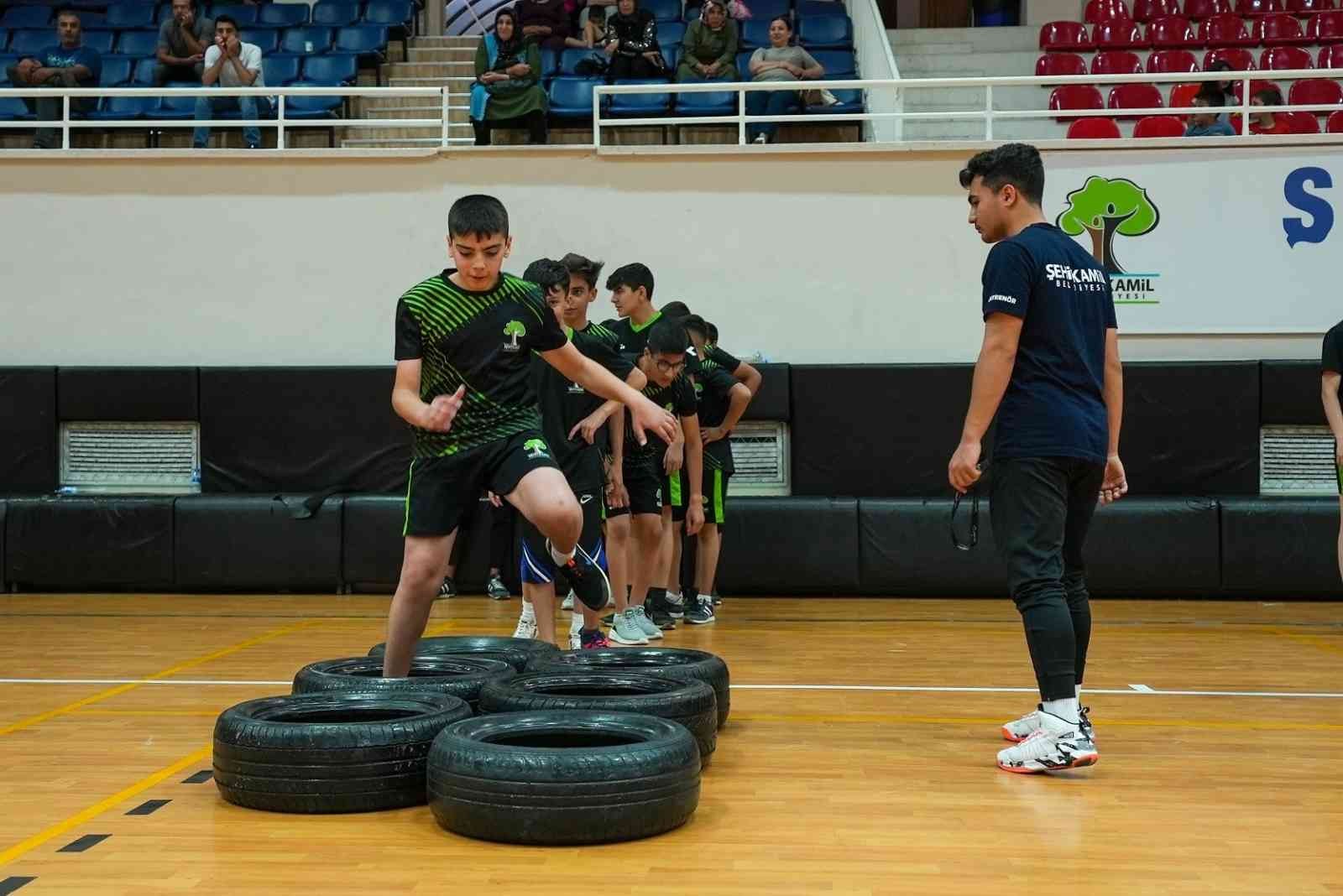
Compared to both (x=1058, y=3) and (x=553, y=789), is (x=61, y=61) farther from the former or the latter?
(x=553, y=789)

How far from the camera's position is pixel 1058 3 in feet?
49.5

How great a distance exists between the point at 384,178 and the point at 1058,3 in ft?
27.0

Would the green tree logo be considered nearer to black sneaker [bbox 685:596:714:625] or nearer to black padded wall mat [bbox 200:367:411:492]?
black sneaker [bbox 685:596:714:625]

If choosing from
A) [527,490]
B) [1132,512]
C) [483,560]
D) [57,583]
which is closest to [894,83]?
[1132,512]

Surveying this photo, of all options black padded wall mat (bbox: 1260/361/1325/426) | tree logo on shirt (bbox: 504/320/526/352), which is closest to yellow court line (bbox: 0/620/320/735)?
Answer: tree logo on shirt (bbox: 504/320/526/352)

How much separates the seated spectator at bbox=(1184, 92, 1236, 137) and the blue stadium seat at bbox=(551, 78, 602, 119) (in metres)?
5.07

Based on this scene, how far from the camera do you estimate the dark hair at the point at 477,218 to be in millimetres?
4684

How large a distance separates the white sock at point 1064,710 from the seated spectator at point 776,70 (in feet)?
26.0

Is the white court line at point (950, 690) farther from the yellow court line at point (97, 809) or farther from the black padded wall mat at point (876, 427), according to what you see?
the black padded wall mat at point (876, 427)

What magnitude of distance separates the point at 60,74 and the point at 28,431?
361cm

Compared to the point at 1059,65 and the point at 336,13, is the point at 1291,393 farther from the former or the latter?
the point at 336,13

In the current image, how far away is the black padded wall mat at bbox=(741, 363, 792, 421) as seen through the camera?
10414 mm

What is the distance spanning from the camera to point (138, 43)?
14.3 metres

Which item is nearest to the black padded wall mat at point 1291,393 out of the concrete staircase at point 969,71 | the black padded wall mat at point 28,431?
the concrete staircase at point 969,71
